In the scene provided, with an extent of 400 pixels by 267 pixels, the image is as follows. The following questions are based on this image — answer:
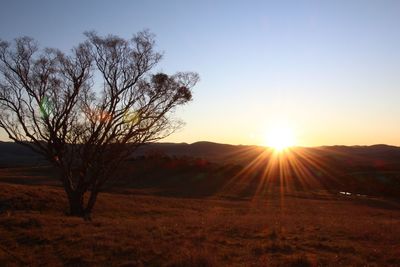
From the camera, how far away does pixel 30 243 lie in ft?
47.0

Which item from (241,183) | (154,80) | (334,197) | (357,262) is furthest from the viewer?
(241,183)

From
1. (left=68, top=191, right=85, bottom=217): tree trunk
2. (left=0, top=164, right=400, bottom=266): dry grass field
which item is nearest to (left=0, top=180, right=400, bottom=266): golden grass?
(left=0, top=164, right=400, bottom=266): dry grass field

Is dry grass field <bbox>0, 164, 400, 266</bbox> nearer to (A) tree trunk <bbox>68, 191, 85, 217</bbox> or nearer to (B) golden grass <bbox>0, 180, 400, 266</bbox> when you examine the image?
(B) golden grass <bbox>0, 180, 400, 266</bbox>

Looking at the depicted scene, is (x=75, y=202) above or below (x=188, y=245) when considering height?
above

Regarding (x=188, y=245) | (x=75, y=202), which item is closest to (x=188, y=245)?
(x=188, y=245)

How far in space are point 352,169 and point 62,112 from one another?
70.9 metres

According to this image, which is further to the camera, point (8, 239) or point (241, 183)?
point (241, 183)

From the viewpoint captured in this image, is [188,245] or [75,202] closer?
[188,245]

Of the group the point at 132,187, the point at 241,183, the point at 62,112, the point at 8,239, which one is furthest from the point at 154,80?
the point at 241,183

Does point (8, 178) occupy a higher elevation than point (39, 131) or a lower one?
lower

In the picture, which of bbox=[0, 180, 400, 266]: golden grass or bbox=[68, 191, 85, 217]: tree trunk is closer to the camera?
bbox=[0, 180, 400, 266]: golden grass

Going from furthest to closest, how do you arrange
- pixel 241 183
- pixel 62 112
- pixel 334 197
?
pixel 241 183 < pixel 334 197 < pixel 62 112

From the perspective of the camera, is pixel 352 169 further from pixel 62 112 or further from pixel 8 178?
pixel 62 112

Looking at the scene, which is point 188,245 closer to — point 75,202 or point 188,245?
point 188,245
